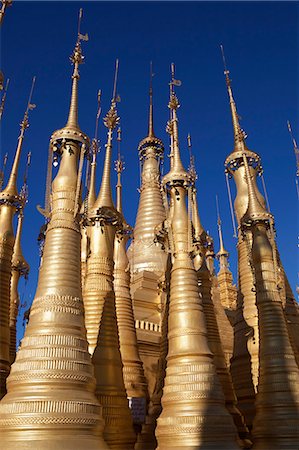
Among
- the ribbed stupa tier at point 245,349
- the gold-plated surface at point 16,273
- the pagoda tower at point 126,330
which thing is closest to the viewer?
the pagoda tower at point 126,330

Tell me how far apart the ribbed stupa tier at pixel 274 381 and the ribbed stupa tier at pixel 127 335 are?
442 centimetres

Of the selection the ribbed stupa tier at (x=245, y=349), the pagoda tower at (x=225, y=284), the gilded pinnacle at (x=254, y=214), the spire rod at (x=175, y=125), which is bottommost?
the ribbed stupa tier at (x=245, y=349)

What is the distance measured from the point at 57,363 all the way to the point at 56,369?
0.46 ft

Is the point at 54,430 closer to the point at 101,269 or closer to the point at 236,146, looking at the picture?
the point at 101,269

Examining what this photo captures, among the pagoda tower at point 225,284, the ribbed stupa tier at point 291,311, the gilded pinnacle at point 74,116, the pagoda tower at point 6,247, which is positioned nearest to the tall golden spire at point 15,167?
the pagoda tower at point 6,247

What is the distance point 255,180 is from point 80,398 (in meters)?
14.2

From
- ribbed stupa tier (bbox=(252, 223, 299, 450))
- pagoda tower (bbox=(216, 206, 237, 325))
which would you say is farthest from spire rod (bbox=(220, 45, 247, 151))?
pagoda tower (bbox=(216, 206, 237, 325))

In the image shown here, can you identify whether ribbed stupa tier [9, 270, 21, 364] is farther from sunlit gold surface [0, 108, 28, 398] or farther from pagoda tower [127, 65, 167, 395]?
pagoda tower [127, 65, 167, 395]

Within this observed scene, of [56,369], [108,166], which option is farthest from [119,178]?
[56,369]

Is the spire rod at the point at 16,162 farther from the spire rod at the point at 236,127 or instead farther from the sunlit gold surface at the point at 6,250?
the spire rod at the point at 236,127

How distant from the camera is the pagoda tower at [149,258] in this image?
23531 millimetres

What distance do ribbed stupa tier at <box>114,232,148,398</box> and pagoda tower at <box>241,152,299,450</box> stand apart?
442 centimetres

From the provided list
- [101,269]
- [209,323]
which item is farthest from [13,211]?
[209,323]

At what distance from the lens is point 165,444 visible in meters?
11.9
